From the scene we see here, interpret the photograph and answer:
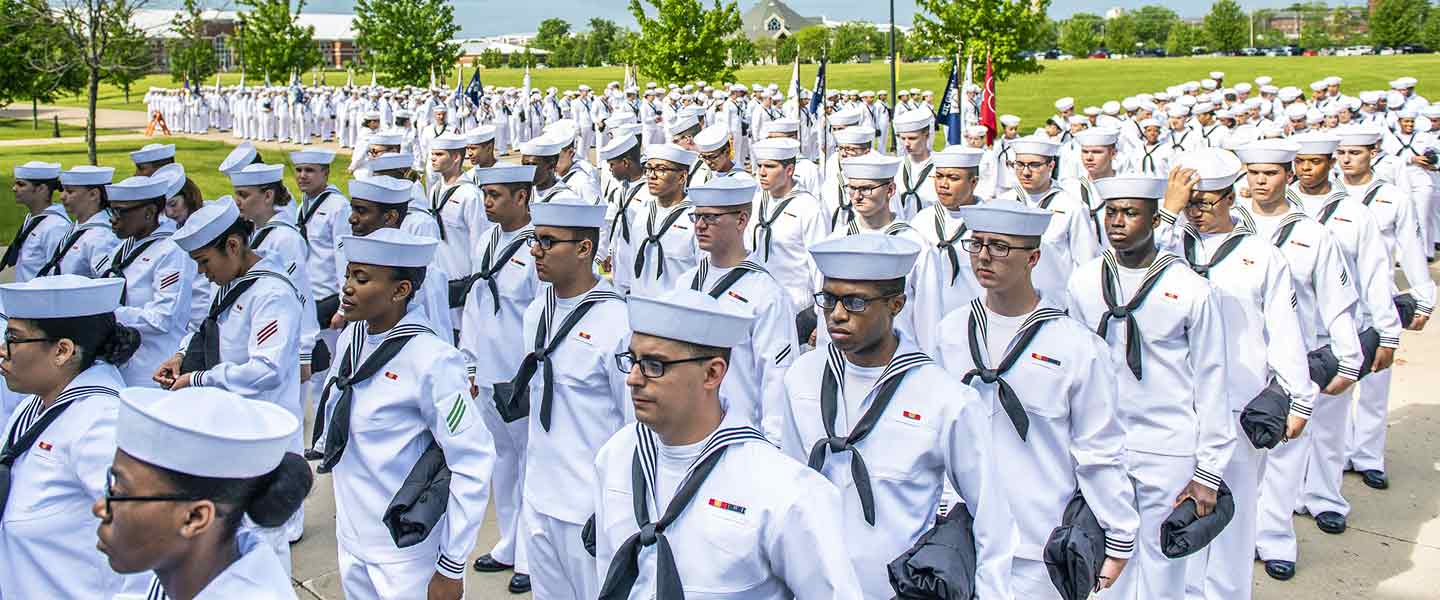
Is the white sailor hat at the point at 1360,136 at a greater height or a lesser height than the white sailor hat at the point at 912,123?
lesser

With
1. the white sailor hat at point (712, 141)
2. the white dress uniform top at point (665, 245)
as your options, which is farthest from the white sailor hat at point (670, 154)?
the white sailor hat at point (712, 141)

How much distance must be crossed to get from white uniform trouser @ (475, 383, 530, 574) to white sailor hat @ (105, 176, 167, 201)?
2.62 metres

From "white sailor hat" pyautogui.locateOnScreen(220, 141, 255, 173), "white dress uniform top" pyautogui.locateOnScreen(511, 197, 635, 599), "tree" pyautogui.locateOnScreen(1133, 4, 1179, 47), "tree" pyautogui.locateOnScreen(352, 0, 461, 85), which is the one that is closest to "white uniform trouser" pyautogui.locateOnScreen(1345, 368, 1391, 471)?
"white dress uniform top" pyautogui.locateOnScreen(511, 197, 635, 599)

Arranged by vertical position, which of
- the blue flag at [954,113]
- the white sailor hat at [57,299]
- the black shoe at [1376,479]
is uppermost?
the blue flag at [954,113]

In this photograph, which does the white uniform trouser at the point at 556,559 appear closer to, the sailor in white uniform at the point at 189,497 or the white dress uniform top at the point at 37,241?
the sailor in white uniform at the point at 189,497

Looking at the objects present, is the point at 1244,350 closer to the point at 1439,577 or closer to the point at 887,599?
the point at 1439,577

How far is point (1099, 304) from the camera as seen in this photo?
5.72 meters

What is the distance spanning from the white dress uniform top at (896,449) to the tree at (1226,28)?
14170 cm

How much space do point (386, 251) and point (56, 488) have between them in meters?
1.39

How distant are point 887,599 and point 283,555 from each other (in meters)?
2.40

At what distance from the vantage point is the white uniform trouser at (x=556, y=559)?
5090 mm

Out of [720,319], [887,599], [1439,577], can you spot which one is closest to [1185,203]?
[1439,577]

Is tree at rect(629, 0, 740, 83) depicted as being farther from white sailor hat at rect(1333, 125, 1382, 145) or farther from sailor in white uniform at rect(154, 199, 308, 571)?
sailor in white uniform at rect(154, 199, 308, 571)

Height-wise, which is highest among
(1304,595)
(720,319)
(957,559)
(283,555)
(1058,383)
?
(720,319)
